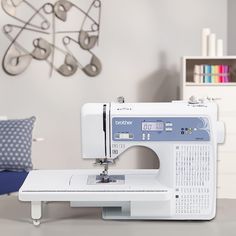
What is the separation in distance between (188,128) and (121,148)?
253 millimetres

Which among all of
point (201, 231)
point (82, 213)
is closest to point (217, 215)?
point (201, 231)

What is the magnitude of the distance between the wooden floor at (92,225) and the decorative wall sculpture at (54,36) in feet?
9.74

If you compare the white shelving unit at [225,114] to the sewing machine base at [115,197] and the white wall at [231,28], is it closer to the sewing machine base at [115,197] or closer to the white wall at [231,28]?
the white wall at [231,28]

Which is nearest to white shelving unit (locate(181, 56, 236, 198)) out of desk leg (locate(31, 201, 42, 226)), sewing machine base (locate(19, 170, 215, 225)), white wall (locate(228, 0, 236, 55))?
white wall (locate(228, 0, 236, 55))

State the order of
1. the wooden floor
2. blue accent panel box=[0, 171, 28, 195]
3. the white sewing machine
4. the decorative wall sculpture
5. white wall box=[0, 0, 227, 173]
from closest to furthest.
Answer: the wooden floor → the white sewing machine → blue accent panel box=[0, 171, 28, 195] → the decorative wall sculpture → white wall box=[0, 0, 227, 173]

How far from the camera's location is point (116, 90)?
16.4 feet

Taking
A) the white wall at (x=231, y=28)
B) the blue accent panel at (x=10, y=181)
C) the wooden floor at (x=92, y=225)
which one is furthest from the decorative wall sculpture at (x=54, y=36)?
the wooden floor at (x=92, y=225)

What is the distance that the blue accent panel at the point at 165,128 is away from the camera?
1917 mm

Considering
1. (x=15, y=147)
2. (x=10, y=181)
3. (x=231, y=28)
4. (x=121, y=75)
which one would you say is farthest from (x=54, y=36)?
(x=231, y=28)

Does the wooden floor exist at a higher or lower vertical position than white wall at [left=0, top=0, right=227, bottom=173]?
lower

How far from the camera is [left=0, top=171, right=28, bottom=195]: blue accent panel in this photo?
411cm

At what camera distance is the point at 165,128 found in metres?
1.92

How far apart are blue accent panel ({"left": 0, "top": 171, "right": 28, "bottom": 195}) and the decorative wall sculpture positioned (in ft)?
3.45

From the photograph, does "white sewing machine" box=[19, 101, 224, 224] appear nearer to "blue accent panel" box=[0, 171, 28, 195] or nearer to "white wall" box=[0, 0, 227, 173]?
"blue accent panel" box=[0, 171, 28, 195]
